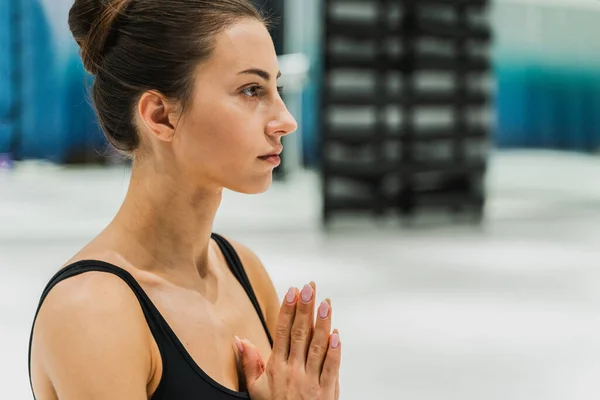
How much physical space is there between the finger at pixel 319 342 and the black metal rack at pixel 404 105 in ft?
19.0

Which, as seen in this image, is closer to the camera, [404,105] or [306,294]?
[306,294]

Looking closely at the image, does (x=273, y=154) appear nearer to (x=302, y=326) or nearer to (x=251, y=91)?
(x=251, y=91)

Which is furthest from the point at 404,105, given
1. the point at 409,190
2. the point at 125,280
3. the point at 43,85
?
the point at 43,85

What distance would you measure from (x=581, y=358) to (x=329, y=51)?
168 inches

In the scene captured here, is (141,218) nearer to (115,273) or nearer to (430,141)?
(115,273)

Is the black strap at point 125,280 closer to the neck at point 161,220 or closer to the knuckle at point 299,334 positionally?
the neck at point 161,220

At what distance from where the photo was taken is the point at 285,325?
3.37ft

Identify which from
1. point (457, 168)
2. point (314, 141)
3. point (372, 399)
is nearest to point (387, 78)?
point (457, 168)

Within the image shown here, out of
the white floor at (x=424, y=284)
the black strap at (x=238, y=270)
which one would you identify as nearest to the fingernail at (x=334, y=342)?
the black strap at (x=238, y=270)

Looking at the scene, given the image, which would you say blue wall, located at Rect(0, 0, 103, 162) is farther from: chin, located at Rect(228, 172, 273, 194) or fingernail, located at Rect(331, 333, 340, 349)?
fingernail, located at Rect(331, 333, 340, 349)

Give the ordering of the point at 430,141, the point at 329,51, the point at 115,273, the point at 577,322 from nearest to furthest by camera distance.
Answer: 1. the point at 115,273
2. the point at 577,322
3. the point at 329,51
4. the point at 430,141

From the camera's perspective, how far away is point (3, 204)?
27.0 feet

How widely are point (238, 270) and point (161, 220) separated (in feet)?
0.74

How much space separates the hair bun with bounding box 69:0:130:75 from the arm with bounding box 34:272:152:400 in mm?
332
